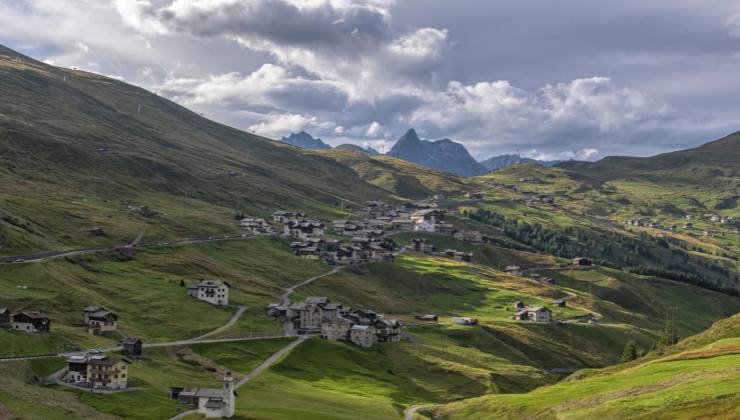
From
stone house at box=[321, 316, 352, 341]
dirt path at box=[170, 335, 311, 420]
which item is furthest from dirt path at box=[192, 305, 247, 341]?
stone house at box=[321, 316, 352, 341]

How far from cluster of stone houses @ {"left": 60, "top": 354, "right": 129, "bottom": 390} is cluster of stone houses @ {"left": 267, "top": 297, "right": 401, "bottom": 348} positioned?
62080 mm

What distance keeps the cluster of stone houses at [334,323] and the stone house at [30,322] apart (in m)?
56.3

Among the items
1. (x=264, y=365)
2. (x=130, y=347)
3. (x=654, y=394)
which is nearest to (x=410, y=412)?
(x=264, y=365)

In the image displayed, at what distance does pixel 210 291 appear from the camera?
542ft

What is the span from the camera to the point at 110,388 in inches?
3750

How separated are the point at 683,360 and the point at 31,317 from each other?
103979 mm

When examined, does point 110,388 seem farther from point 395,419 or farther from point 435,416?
point 435,416

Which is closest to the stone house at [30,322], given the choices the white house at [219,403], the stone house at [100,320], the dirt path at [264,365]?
the stone house at [100,320]

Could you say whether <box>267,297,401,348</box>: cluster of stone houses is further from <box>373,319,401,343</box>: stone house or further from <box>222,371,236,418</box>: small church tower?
<box>222,371,236,418</box>: small church tower

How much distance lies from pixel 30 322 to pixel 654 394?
96090 mm

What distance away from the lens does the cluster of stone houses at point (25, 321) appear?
365 ft

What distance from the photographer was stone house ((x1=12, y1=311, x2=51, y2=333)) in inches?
4377

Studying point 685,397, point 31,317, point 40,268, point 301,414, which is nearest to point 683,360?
point 685,397

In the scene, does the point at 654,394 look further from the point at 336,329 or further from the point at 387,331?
the point at 387,331
